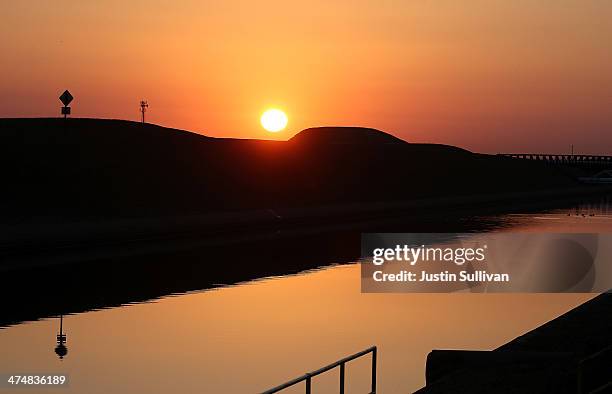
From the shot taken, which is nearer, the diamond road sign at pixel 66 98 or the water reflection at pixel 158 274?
the water reflection at pixel 158 274

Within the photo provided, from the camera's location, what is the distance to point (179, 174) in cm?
9119

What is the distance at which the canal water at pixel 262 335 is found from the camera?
49.8ft

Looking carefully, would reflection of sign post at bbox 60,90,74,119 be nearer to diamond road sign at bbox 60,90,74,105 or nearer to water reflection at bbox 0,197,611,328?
diamond road sign at bbox 60,90,74,105

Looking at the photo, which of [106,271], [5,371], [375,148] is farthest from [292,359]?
[375,148]

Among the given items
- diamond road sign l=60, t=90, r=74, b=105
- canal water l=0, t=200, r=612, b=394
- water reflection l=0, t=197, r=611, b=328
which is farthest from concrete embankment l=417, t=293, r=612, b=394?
diamond road sign l=60, t=90, r=74, b=105

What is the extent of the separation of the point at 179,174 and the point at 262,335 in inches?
2870

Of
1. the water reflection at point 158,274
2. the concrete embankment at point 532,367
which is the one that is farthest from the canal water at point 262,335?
the water reflection at point 158,274

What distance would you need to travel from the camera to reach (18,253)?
35.5 m

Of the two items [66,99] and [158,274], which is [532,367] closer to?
[158,274]

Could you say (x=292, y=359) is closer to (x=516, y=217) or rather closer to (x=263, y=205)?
(x=516, y=217)

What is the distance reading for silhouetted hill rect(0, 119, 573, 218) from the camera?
72375 mm

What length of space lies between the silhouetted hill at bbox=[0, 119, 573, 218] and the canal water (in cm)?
3958

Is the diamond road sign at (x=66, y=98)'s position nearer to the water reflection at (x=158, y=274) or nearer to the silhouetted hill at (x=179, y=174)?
the silhouetted hill at (x=179, y=174)

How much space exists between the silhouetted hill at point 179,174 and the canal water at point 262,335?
39.6m
